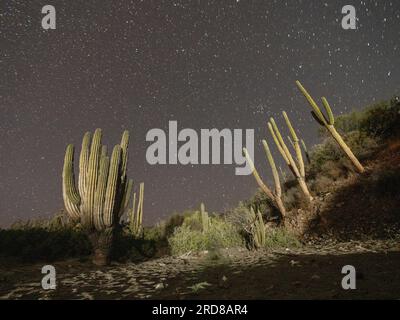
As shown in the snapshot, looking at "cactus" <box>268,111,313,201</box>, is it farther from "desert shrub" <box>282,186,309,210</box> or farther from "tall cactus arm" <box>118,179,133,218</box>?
"tall cactus arm" <box>118,179,133,218</box>

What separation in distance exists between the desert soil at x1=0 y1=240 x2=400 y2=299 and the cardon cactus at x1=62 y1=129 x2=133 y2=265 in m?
1.35

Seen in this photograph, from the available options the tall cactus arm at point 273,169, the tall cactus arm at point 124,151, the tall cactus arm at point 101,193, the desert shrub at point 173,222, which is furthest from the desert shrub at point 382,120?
the tall cactus arm at point 101,193

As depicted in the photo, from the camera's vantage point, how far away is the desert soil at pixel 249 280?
2838 mm

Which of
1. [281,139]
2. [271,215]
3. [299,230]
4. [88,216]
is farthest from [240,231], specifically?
[88,216]

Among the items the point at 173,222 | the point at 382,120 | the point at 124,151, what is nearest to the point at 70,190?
the point at 124,151

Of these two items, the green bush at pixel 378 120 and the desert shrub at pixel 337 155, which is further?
the green bush at pixel 378 120

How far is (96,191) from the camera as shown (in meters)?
6.70

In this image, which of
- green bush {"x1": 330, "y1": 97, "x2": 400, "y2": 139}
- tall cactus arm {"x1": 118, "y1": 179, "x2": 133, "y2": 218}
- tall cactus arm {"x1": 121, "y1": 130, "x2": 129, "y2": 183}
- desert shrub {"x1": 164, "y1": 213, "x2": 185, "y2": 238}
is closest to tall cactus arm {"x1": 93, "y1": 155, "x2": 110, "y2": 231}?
tall cactus arm {"x1": 121, "y1": 130, "x2": 129, "y2": 183}

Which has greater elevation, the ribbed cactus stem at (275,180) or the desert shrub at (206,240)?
the ribbed cactus stem at (275,180)

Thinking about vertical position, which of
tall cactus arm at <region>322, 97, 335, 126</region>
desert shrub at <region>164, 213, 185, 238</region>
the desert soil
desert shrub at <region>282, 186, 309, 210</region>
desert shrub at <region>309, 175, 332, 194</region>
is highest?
tall cactus arm at <region>322, 97, 335, 126</region>

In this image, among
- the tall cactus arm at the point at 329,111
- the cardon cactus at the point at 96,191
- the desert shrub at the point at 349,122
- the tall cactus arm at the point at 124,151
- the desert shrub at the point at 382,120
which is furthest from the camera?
the desert shrub at the point at 349,122

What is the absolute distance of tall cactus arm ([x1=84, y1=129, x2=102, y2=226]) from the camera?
6.59 m

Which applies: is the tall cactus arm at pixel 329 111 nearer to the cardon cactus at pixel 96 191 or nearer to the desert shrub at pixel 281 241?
the desert shrub at pixel 281 241

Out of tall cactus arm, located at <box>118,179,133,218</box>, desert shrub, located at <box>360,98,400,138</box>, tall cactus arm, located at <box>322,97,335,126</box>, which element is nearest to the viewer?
tall cactus arm, located at <box>118,179,133,218</box>
